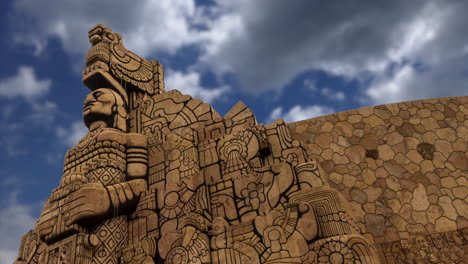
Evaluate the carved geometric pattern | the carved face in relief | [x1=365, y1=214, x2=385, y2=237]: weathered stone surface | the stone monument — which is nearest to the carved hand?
the stone monument

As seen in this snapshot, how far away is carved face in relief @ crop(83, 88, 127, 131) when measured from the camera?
7004 millimetres

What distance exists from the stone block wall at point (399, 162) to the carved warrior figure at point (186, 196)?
1.93 ft

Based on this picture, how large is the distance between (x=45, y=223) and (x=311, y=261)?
3.86m

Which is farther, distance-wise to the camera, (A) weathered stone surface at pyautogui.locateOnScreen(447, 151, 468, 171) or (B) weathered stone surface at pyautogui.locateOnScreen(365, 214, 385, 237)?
(A) weathered stone surface at pyautogui.locateOnScreen(447, 151, 468, 171)

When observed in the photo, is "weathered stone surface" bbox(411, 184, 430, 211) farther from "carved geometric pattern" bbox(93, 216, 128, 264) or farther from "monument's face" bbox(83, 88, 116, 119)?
"monument's face" bbox(83, 88, 116, 119)

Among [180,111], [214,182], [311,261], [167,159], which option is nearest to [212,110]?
[180,111]

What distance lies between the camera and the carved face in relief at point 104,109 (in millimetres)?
7004

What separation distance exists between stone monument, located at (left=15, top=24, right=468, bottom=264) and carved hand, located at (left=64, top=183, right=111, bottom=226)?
1cm

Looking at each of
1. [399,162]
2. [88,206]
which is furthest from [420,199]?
[88,206]

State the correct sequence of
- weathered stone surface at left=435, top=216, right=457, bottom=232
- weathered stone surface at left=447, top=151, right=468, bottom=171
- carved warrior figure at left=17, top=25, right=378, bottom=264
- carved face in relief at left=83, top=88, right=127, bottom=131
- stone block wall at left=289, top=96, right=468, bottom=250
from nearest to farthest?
carved warrior figure at left=17, top=25, right=378, bottom=264 → weathered stone surface at left=435, top=216, right=457, bottom=232 → stone block wall at left=289, top=96, right=468, bottom=250 → weathered stone surface at left=447, top=151, right=468, bottom=171 → carved face in relief at left=83, top=88, right=127, bottom=131

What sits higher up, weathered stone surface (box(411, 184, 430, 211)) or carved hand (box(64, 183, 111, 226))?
carved hand (box(64, 183, 111, 226))

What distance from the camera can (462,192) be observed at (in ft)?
18.2

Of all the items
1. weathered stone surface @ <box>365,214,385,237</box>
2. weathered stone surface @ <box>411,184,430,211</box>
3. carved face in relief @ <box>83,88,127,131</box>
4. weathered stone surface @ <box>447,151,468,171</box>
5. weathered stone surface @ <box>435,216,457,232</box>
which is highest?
carved face in relief @ <box>83,88,127,131</box>

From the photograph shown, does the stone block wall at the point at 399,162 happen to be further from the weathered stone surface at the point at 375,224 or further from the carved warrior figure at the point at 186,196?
the carved warrior figure at the point at 186,196
